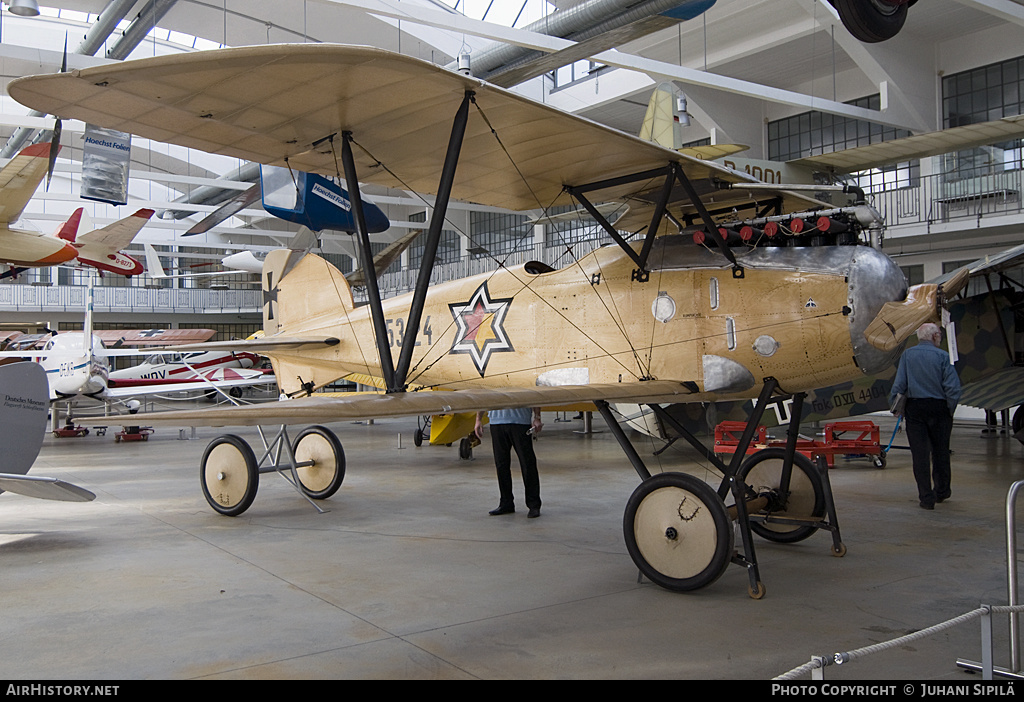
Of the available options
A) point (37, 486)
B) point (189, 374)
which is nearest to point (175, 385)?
point (189, 374)

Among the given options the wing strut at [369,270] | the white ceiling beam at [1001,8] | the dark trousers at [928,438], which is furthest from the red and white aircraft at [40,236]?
the white ceiling beam at [1001,8]

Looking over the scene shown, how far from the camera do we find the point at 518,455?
751 centimetres

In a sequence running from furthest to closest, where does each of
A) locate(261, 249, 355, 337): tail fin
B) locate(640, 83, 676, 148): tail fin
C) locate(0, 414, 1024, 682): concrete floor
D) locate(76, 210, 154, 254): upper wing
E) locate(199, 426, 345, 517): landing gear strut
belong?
1. locate(76, 210, 154, 254): upper wing
2. locate(640, 83, 676, 148): tail fin
3. locate(261, 249, 355, 337): tail fin
4. locate(199, 426, 345, 517): landing gear strut
5. locate(0, 414, 1024, 682): concrete floor

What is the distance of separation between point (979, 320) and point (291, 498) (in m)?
10.6

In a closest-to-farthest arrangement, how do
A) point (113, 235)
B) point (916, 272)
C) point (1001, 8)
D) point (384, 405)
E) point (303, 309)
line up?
point (384, 405)
point (303, 309)
point (1001, 8)
point (916, 272)
point (113, 235)

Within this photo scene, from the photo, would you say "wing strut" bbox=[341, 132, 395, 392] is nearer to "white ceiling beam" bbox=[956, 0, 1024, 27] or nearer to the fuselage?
the fuselage

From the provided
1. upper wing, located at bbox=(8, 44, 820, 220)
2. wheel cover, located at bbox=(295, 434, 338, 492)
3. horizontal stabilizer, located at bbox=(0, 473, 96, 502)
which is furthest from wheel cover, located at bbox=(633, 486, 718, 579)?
wheel cover, located at bbox=(295, 434, 338, 492)

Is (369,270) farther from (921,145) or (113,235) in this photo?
(113,235)

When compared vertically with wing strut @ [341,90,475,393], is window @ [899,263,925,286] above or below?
above

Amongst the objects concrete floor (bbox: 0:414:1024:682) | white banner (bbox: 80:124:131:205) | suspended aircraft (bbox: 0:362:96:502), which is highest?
white banner (bbox: 80:124:131:205)

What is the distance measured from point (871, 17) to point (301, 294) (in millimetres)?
6904

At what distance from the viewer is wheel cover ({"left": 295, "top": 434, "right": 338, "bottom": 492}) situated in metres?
8.64

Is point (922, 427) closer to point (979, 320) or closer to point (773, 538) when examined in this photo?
point (773, 538)

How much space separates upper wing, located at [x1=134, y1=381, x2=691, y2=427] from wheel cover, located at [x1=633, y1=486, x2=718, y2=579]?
740 millimetres
